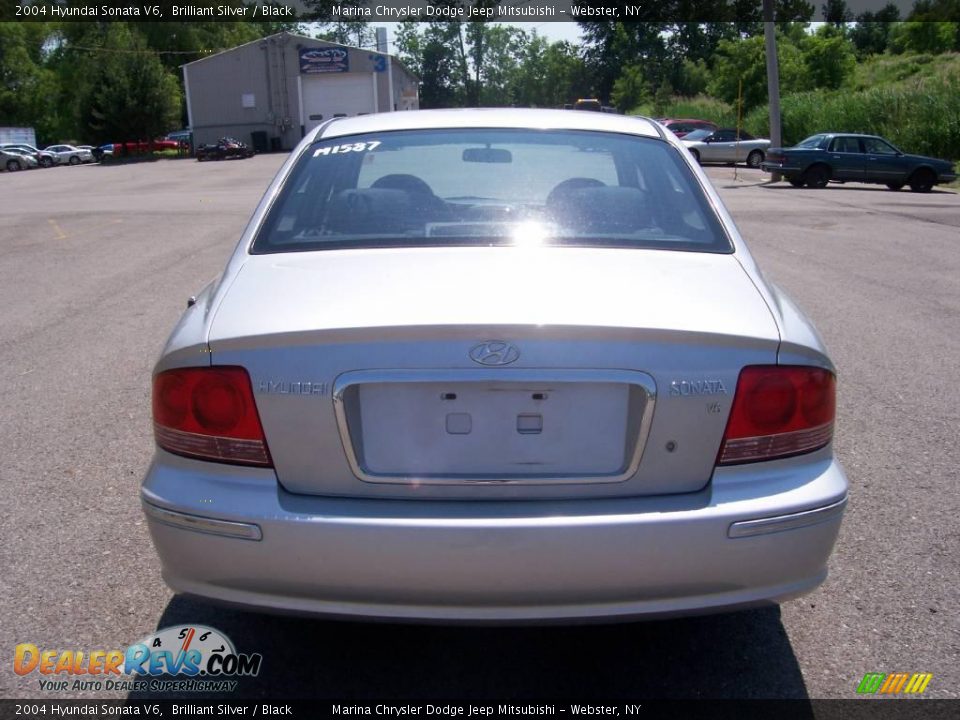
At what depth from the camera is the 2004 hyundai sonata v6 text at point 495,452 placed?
2.30 meters

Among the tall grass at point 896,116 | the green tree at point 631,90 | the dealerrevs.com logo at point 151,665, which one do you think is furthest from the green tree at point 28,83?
the dealerrevs.com logo at point 151,665

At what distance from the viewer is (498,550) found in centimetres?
227

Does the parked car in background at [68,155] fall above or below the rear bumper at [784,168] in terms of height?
below

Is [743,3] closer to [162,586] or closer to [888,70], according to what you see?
[888,70]

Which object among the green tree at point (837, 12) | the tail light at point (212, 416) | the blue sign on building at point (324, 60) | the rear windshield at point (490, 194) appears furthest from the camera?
the green tree at point (837, 12)

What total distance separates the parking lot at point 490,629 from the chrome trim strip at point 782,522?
619mm

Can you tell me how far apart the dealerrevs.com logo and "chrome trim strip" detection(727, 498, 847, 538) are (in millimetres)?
1512

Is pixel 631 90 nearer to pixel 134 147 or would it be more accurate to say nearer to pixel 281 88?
pixel 281 88

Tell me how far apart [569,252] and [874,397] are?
343 centimetres

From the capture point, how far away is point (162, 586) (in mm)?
3281

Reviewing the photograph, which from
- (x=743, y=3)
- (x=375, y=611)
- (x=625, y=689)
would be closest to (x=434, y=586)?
(x=375, y=611)

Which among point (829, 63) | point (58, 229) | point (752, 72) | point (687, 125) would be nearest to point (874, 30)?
point (829, 63)

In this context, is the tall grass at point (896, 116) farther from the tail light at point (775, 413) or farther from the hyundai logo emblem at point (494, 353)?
the hyundai logo emblem at point (494, 353)

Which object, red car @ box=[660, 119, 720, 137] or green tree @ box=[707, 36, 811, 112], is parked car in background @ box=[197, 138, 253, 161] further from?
green tree @ box=[707, 36, 811, 112]
